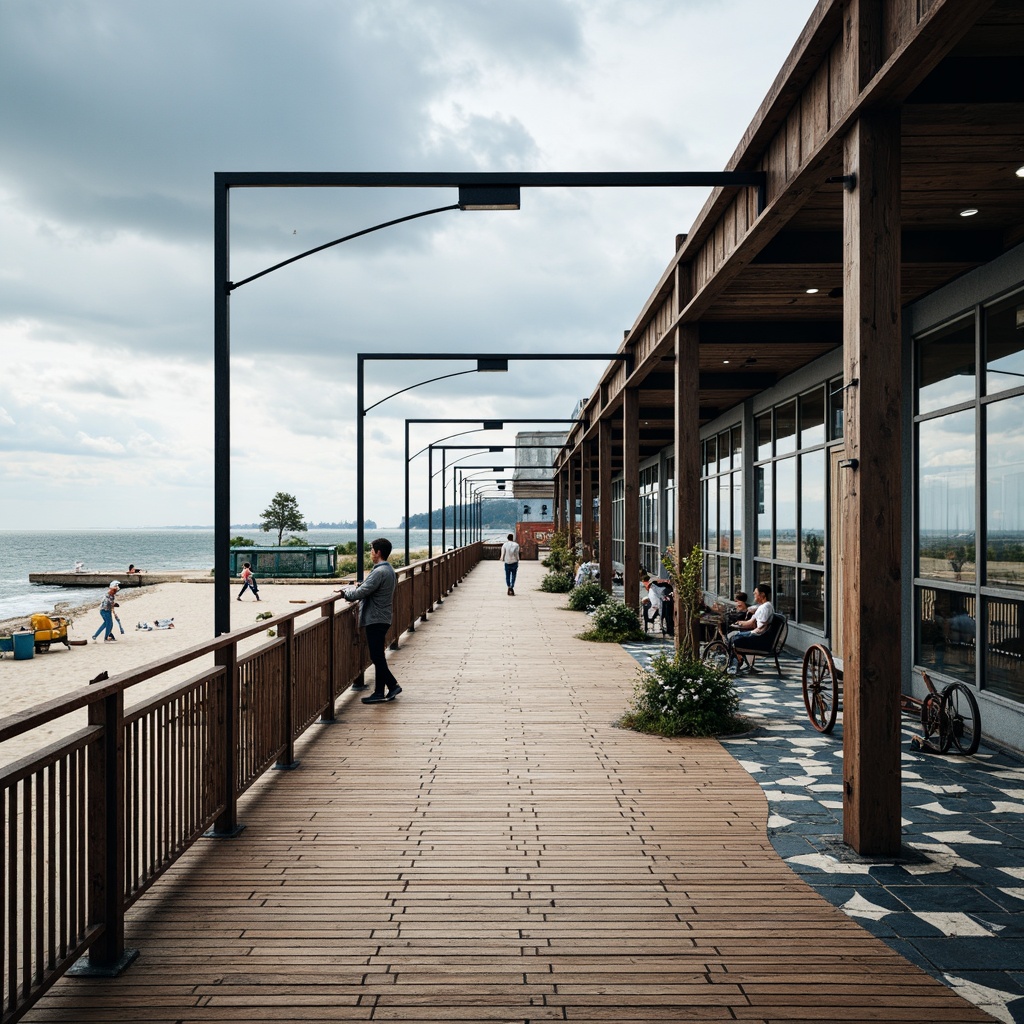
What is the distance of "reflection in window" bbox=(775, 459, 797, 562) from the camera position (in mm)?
13180

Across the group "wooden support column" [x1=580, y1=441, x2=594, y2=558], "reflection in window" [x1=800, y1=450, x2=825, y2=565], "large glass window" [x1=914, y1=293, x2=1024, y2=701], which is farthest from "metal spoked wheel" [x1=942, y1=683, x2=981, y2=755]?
"wooden support column" [x1=580, y1=441, x2=594, y2=558]

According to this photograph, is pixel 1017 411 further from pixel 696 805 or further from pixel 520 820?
pixel 520 820

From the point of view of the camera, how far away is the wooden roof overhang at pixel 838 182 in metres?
A: 4.37

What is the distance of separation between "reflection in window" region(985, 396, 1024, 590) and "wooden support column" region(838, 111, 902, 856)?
3.04 m

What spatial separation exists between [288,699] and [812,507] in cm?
838

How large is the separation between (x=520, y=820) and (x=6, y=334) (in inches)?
5946

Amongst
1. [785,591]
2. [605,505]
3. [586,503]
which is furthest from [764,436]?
[586,503]

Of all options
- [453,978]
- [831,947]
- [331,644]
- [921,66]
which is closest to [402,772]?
[331,644]

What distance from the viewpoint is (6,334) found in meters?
132

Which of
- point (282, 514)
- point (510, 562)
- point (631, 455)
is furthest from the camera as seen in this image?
point (282, 514)

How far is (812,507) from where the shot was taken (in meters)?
12.3

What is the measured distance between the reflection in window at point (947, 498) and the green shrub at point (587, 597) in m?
9.76

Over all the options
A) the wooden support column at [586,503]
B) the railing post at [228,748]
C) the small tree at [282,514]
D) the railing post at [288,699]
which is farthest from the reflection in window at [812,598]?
the small tree at [282,514]

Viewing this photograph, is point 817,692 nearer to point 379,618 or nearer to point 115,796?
point 379,618
